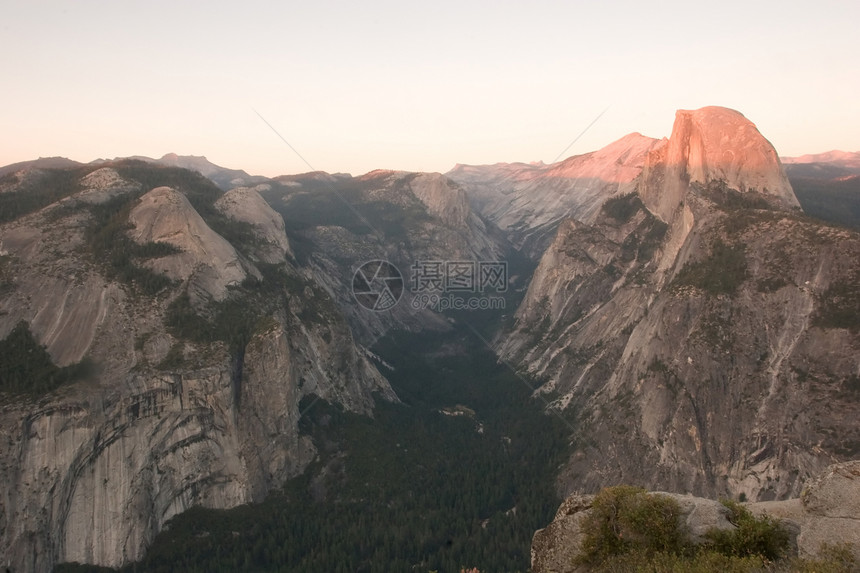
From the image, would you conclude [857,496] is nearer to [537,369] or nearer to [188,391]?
[188,391]

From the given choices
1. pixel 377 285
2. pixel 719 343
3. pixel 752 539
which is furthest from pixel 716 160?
pixel 377 285

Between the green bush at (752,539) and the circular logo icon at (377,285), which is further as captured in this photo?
the circular logo icon at (377,285)

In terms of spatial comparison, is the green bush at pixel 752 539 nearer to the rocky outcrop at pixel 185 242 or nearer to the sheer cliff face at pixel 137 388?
the sheer cliff face at pixel 137 388

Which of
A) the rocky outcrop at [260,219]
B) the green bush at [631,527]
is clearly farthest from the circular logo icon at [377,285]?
the green bush at [631,527]

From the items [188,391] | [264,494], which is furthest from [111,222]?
[264,494]

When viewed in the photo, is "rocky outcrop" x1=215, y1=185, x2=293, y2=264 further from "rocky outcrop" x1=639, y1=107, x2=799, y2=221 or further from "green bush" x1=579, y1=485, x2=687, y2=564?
"green bush" x1=579, y1=485, x2=687, y2=564

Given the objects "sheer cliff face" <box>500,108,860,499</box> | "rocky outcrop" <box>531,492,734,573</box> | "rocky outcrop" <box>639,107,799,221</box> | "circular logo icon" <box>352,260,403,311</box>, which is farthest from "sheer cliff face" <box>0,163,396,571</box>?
"rocky outcrop" <box>639,107,799,221</box>
